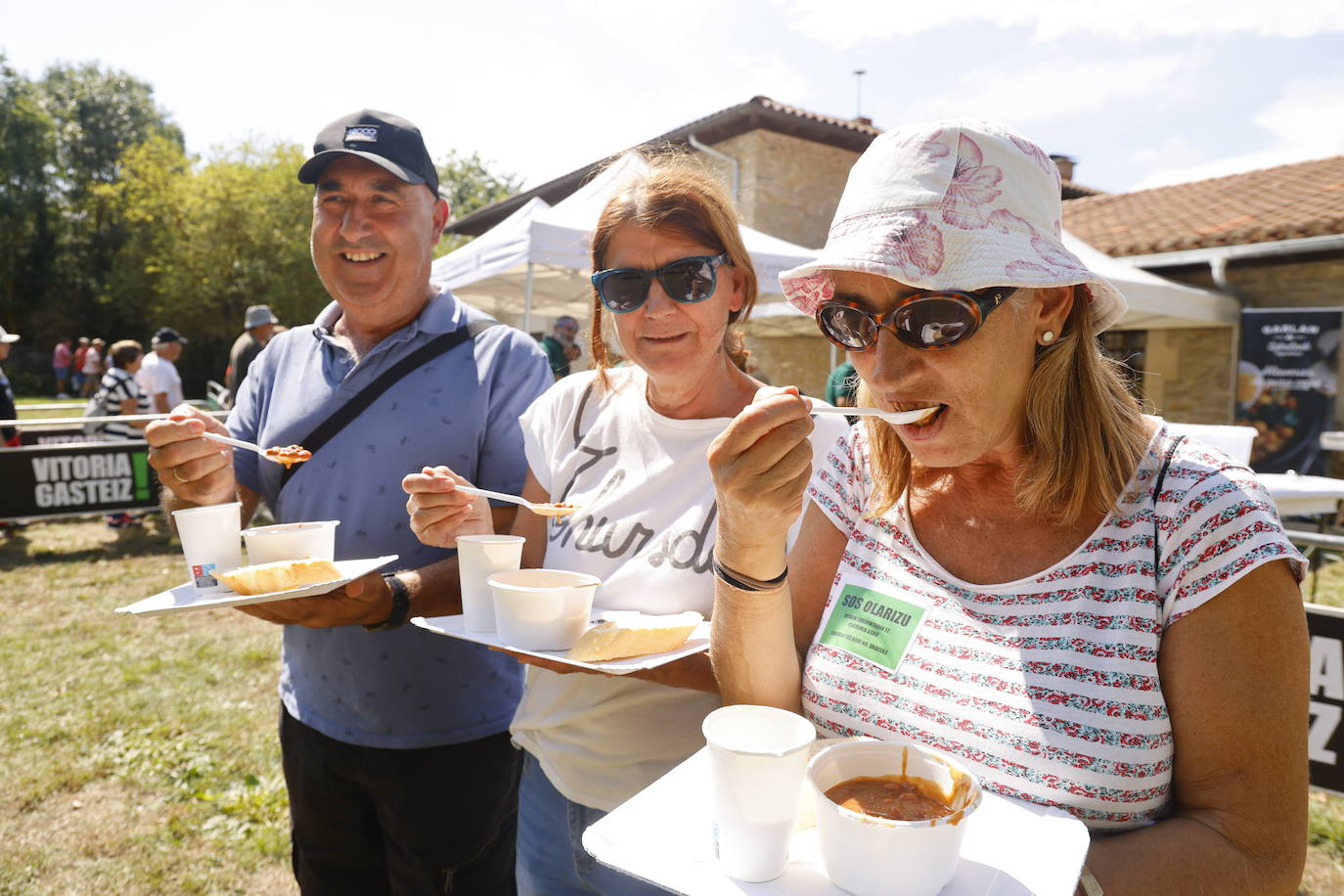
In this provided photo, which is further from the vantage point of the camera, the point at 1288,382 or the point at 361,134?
the point at 1288,382

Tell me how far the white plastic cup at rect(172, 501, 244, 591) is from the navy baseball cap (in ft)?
3.27

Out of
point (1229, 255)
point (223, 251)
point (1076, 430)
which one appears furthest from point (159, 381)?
point (223, 251)

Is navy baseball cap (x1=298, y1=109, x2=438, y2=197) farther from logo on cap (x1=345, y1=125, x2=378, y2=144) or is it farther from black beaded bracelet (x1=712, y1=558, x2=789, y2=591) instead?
black beaded bracelet (x1=712, y1=558, x2=789, y2=591)

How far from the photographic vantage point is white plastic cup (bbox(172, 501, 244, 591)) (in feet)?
6.43

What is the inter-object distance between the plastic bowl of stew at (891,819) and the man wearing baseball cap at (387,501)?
1278mm

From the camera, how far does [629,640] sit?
5.08 feet

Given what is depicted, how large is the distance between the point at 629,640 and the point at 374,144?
166 centimetres

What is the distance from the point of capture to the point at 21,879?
312 centimetres

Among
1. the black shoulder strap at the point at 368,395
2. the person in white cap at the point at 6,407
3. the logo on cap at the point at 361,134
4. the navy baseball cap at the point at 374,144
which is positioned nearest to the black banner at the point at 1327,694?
the black shoulder strap at the point at 368,395

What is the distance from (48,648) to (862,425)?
6.19 metres

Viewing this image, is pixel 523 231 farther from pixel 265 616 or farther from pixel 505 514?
pixel 265 616

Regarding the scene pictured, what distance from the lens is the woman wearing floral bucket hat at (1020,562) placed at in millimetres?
1138

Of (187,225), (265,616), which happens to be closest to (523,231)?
(265,616)

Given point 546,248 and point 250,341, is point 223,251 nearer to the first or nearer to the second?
point 250,341
